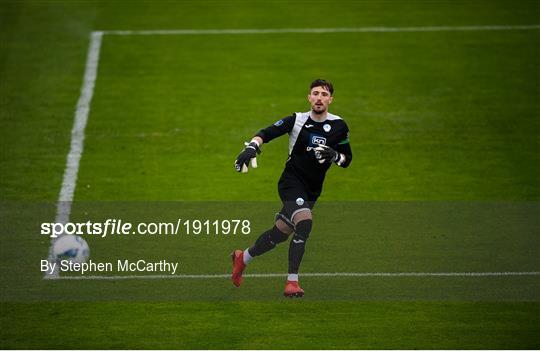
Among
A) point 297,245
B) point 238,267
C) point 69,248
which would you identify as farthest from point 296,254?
point 69,248

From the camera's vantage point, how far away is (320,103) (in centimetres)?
1278

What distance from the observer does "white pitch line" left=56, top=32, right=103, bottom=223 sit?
16.5 meters

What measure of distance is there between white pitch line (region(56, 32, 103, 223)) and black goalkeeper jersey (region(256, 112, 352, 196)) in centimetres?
433

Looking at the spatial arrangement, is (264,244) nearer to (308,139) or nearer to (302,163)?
(302,163)

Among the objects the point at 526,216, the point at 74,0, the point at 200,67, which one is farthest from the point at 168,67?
the point at 526,216

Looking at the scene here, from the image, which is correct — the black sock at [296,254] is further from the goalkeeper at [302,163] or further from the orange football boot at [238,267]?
the orange football boot at [238,267]

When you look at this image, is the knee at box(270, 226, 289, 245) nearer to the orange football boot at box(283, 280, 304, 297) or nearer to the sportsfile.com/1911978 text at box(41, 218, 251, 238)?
the orange football boot at box(283, 280, 304, 297)

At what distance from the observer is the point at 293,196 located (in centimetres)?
1284

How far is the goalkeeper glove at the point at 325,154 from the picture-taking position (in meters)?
12.5

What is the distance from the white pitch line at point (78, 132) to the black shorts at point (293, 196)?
424cm

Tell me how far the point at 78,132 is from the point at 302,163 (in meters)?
7.41

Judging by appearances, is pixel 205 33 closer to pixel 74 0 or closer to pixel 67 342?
pixel 74 0

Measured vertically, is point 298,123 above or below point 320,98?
below

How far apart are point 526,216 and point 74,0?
13.1 m
